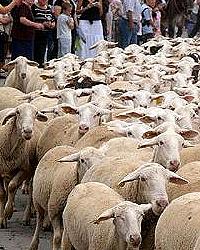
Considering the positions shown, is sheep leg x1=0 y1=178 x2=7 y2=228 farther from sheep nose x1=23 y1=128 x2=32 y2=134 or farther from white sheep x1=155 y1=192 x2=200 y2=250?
white sheep x1=155 y1=192 x2=200 y2=250

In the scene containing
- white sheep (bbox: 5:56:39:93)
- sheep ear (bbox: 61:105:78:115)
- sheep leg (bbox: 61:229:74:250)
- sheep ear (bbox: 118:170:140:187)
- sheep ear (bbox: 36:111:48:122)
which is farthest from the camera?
white sheep (bbox: 5:56:39:93)

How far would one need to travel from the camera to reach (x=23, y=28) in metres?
13.6

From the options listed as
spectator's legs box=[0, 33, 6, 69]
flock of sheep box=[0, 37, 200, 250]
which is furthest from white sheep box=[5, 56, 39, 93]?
spectator's legs box=[0, 33, 6, 69]

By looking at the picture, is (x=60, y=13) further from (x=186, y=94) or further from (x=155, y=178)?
(x=155, y=178)

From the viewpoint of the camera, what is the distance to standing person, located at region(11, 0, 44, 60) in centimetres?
1350

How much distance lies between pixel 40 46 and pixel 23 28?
1511 mm

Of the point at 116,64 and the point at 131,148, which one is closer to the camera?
the point at 131,148

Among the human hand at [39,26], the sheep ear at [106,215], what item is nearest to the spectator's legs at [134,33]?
the human hand at [39,26]

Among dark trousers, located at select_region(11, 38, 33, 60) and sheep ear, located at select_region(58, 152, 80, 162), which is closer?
sheep ear, located at select_region(58, 152, 80, 162)

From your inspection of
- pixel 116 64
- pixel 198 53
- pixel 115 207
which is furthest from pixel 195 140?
pixel 198 53

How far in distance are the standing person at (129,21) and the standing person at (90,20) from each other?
1426 millimetres

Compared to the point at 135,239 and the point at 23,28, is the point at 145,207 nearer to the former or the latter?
the point at 135,239

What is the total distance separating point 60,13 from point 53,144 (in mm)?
7651

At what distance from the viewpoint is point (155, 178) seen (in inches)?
219
